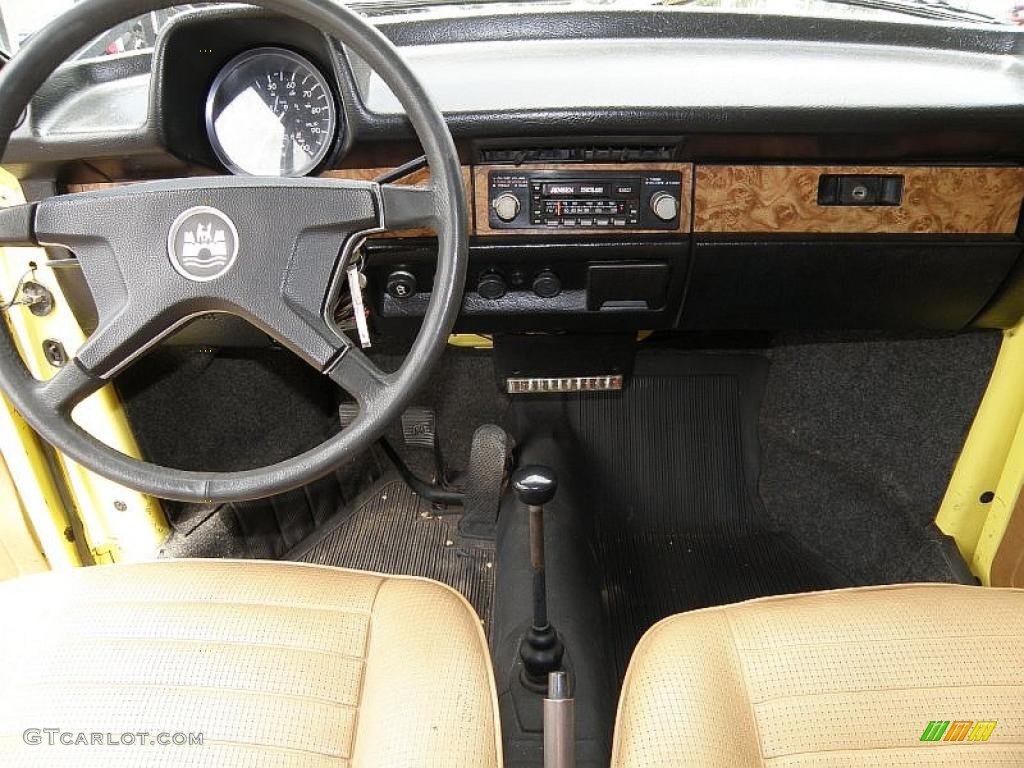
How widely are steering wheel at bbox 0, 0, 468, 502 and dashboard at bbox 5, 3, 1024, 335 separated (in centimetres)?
16

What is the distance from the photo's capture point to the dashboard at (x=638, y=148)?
40.9 inches

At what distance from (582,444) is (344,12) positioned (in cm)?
123

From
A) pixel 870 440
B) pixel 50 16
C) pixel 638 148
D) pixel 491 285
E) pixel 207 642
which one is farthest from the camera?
pixel 870 440

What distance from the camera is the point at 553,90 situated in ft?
3.58

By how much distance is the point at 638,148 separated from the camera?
111cm

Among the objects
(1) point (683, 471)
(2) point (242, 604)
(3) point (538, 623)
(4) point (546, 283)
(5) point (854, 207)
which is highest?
(5) point (854, 207)

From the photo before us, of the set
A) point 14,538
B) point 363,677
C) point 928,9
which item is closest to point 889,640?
point 363,677

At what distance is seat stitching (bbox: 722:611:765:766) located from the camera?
0.78m

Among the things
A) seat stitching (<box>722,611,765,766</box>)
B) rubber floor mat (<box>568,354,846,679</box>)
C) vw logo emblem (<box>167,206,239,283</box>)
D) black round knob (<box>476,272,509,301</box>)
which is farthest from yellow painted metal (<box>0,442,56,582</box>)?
seat stitching (<box>722,611,765,766</box>)

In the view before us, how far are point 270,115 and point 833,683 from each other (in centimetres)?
104

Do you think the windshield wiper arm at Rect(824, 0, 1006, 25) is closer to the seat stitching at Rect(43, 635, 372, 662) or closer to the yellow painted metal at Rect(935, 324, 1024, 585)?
the yellow painted metal at Rect(935, 324, 1024, 585)

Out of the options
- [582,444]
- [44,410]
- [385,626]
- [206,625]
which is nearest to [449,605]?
[385,626]

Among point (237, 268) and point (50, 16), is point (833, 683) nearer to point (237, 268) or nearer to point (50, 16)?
point (237, 268)

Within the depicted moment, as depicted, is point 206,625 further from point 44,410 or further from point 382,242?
point 382,242
